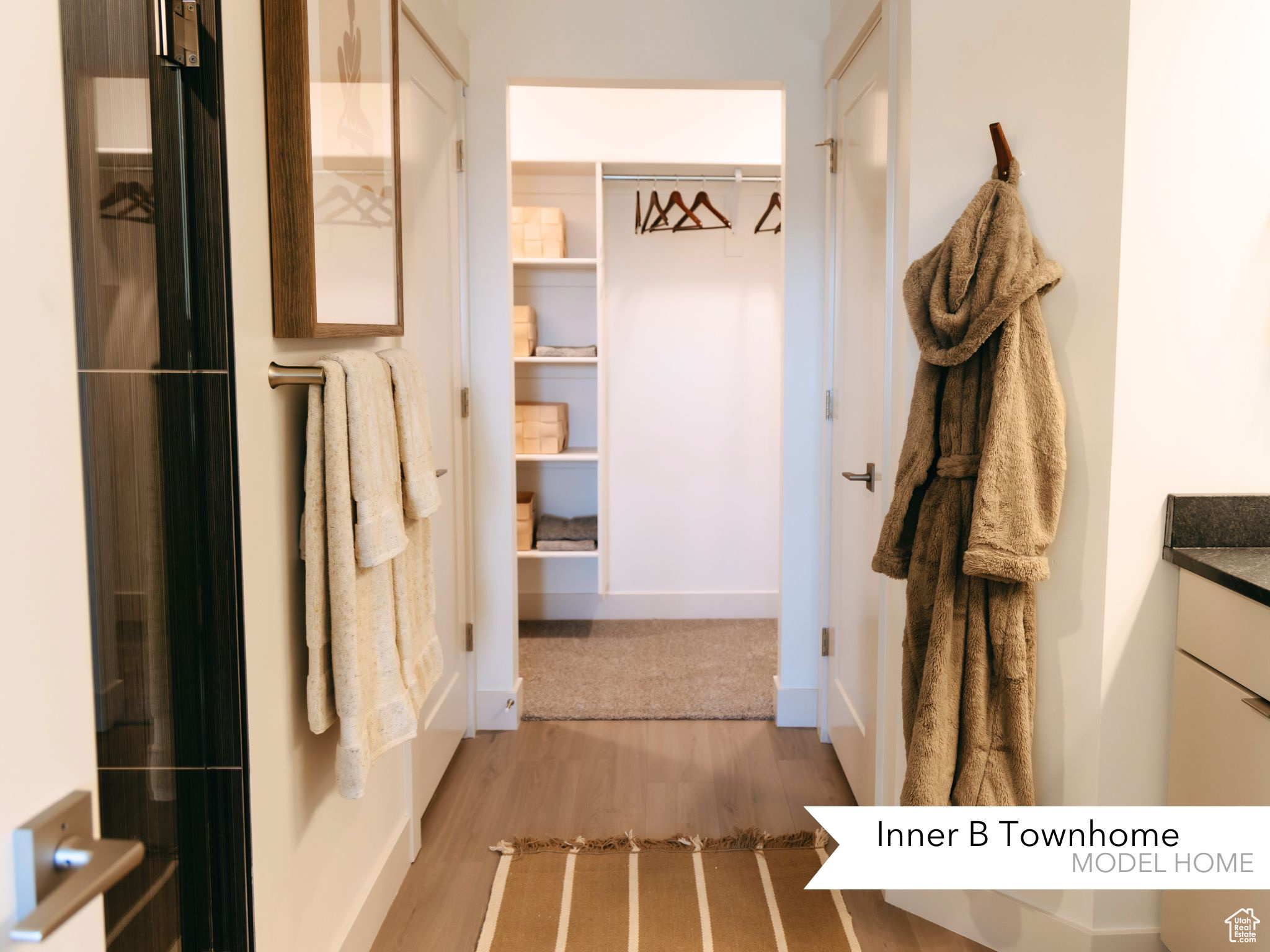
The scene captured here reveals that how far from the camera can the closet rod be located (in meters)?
3.93

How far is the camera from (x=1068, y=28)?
175cm

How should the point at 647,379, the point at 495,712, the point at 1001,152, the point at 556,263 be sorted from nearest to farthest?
the point at 1001,152, the point at 495,712, the point at 556,263, the point at 647,379

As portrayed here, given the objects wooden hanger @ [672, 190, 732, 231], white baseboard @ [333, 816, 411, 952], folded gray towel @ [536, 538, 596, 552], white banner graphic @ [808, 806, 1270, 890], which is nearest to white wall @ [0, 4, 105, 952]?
white baseboard @ [333, 816, 411, 952]

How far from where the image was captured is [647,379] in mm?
4211

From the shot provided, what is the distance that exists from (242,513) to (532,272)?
9.55 ft

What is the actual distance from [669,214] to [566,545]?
1.52 meters

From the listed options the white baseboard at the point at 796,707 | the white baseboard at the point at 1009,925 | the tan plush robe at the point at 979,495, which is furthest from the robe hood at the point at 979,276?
the white baseboard at the point at 796,707

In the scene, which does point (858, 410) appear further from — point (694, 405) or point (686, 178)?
point (686, 178)

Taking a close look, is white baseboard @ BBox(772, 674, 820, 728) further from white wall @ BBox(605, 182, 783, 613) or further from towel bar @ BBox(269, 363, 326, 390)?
towel bar @ BBox(269, 363, 326, 390)

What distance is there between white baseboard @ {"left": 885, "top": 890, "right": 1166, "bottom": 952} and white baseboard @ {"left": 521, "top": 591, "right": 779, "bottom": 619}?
2232 millimetres

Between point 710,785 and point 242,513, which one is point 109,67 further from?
point 710,785

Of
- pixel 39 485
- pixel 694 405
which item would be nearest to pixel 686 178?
pixel 694 405

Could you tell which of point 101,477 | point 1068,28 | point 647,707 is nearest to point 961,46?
point 1068,28

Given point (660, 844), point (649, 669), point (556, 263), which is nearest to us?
point (660, 844)
